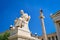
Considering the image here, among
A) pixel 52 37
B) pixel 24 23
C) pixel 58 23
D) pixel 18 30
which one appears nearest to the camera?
pixel 18 30

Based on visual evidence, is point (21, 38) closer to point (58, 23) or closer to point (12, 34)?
point (12, 34)

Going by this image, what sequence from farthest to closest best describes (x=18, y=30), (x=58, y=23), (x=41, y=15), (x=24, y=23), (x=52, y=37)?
(x=52, y=37), (x=58, y=23), (x=41, y=15), (x=24, y=23), (x=18, y=30)

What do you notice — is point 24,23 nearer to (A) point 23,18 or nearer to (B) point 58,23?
(A) point 23,18

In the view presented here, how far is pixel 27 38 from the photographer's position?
923 centimetres

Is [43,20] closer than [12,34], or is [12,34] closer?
[12,34]

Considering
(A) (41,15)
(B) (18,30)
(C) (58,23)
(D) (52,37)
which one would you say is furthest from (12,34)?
(D) (52,37)

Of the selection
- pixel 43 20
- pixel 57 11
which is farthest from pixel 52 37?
pixel 43 20

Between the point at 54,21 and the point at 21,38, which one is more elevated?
the point at 54,21

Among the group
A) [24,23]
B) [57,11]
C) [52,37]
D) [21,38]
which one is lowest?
[21,38]

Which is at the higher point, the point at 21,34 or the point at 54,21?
the point at 54,21

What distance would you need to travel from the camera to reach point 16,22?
31.1 feet

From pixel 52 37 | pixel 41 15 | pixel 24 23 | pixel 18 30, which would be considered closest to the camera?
pixel 18 30

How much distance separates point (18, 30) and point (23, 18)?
1.06 m

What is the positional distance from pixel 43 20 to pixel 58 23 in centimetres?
400
